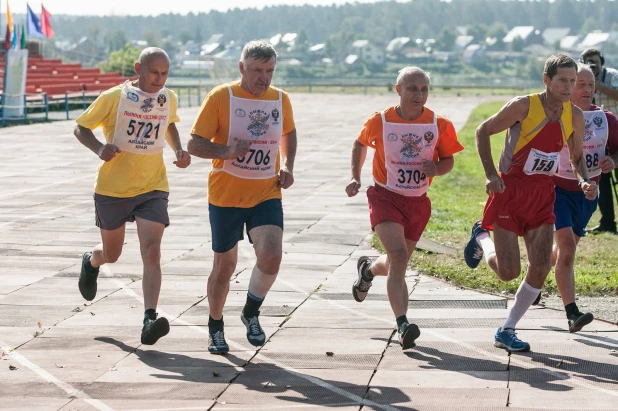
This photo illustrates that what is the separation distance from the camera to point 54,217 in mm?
15391

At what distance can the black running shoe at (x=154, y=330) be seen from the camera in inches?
300

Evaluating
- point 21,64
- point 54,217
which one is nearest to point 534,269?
point 54,217

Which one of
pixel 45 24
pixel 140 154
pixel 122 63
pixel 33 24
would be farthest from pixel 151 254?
pixel 122 63

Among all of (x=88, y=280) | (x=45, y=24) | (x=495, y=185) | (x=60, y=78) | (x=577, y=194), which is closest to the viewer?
(x=495, y=185)

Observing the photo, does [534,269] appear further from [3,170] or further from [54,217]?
[3,170]

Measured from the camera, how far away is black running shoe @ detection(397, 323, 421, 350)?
754 cm

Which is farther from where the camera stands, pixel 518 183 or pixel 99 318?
pixel 99 318

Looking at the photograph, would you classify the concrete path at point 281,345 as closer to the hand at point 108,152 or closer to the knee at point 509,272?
the knee at point 509,272

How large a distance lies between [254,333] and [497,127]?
6.82ft

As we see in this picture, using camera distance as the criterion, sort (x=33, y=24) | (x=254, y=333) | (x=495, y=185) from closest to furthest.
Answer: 1. (x=254, y=333)
2. (x=495, y=185)
3. (x=33, y=24)

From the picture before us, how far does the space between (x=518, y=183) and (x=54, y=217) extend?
8685mm

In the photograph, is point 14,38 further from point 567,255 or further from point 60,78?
point 567,255

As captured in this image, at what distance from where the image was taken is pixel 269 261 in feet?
24.9

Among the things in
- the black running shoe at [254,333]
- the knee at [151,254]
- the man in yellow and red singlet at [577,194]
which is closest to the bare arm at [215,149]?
the knee at [151,254]
